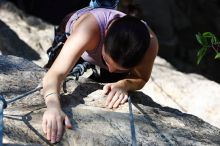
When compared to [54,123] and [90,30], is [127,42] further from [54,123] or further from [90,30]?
[54,123]

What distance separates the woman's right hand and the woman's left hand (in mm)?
274

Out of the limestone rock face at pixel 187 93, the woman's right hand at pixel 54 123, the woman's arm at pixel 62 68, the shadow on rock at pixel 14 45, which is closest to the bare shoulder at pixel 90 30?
the woman's arm at pixel 62 68

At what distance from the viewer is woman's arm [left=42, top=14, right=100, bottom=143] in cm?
137

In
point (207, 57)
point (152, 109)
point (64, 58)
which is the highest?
point (64, 58)

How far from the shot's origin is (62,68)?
5.42ft

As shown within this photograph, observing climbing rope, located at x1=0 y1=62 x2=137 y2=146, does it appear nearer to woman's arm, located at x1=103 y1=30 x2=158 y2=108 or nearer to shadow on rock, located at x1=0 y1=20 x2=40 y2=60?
woman's arm, located at x1=103 y1=30 x2=158 y2=108

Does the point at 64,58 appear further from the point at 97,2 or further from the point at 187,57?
the point at 187,57

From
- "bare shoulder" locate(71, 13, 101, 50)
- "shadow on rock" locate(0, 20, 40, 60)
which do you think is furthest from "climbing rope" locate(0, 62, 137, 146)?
"shadow on rock" locate(0, 20, 40, 60)

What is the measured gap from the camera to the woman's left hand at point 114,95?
168cm

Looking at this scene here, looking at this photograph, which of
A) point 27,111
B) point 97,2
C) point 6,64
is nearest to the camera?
point 27,111

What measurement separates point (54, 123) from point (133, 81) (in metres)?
0.59

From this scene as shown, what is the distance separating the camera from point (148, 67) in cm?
194

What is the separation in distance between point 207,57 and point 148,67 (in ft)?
11.1

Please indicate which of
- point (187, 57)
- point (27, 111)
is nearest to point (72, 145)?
point (27, 111)
